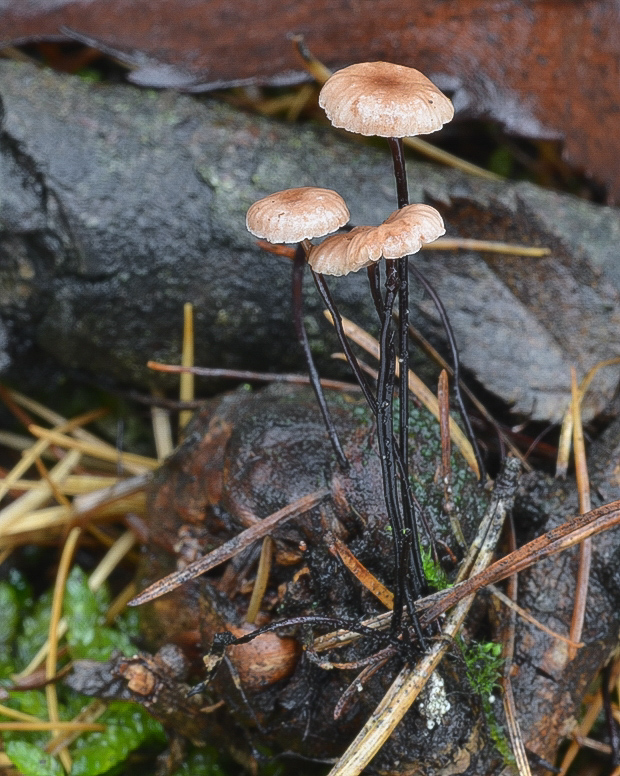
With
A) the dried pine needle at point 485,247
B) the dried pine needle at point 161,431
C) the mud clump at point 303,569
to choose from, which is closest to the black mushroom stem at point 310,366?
the mud clump at point 303,569

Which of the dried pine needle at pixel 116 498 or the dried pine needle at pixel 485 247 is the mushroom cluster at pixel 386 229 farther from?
the dried pine needle at pixel 116 498

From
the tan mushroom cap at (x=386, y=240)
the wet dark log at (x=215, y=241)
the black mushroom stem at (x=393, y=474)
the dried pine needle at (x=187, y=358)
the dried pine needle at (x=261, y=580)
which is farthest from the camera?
the dried pine needle at (x=187, y=358)

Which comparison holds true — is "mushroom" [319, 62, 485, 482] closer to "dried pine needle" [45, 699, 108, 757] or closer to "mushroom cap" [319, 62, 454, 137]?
"mushroom cap" [319, 62, 454, 137]

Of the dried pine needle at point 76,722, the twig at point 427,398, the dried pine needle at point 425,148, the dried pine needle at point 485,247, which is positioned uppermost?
the dried pine needle at point 425,148

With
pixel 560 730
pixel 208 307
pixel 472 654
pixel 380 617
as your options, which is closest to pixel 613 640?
pixel 560 730

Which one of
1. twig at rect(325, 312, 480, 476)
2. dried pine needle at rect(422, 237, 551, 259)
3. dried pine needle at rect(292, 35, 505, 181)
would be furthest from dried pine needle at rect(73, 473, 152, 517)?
dried pine needle at rect(292, 35, 505, 181)

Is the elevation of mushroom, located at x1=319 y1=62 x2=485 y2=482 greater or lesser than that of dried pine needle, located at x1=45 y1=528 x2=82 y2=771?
greater
